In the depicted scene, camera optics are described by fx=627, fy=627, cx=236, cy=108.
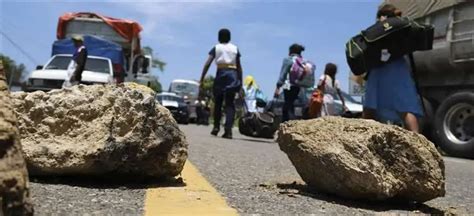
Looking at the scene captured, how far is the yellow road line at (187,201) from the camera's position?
304cm

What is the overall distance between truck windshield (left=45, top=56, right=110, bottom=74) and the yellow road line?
1192 cm

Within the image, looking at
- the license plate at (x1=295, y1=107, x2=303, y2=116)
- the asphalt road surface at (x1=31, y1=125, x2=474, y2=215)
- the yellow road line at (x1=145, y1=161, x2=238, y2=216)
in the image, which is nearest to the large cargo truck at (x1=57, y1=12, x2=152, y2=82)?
the license plate at (x1=295, y1=107, x2=303, y2=116)

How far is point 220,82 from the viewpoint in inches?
383

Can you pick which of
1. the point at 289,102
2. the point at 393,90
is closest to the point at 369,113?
the point at 393,90

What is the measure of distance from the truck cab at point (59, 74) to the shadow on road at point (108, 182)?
32.5 feet

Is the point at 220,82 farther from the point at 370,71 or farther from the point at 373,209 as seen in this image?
the point at 373,209

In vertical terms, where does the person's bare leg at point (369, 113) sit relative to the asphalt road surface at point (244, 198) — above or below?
above

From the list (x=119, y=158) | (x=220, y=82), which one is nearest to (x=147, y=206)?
(x=119, y=158)

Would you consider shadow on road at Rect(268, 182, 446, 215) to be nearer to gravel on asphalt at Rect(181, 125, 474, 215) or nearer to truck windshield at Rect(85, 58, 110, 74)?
gravel on asphalt at Rect(181, 125, 474, 215)

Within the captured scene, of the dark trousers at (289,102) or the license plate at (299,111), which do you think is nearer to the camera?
the dark trousers at (289,102)

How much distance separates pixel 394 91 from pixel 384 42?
509mm

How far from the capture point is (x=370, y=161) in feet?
11.4

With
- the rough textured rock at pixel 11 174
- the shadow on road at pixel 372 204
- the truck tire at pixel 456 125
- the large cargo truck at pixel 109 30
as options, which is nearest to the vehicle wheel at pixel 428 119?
the truck tire at pixel 456 125

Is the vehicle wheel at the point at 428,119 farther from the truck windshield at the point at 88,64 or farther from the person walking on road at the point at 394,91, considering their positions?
the truck windshield at the point at 88,64
